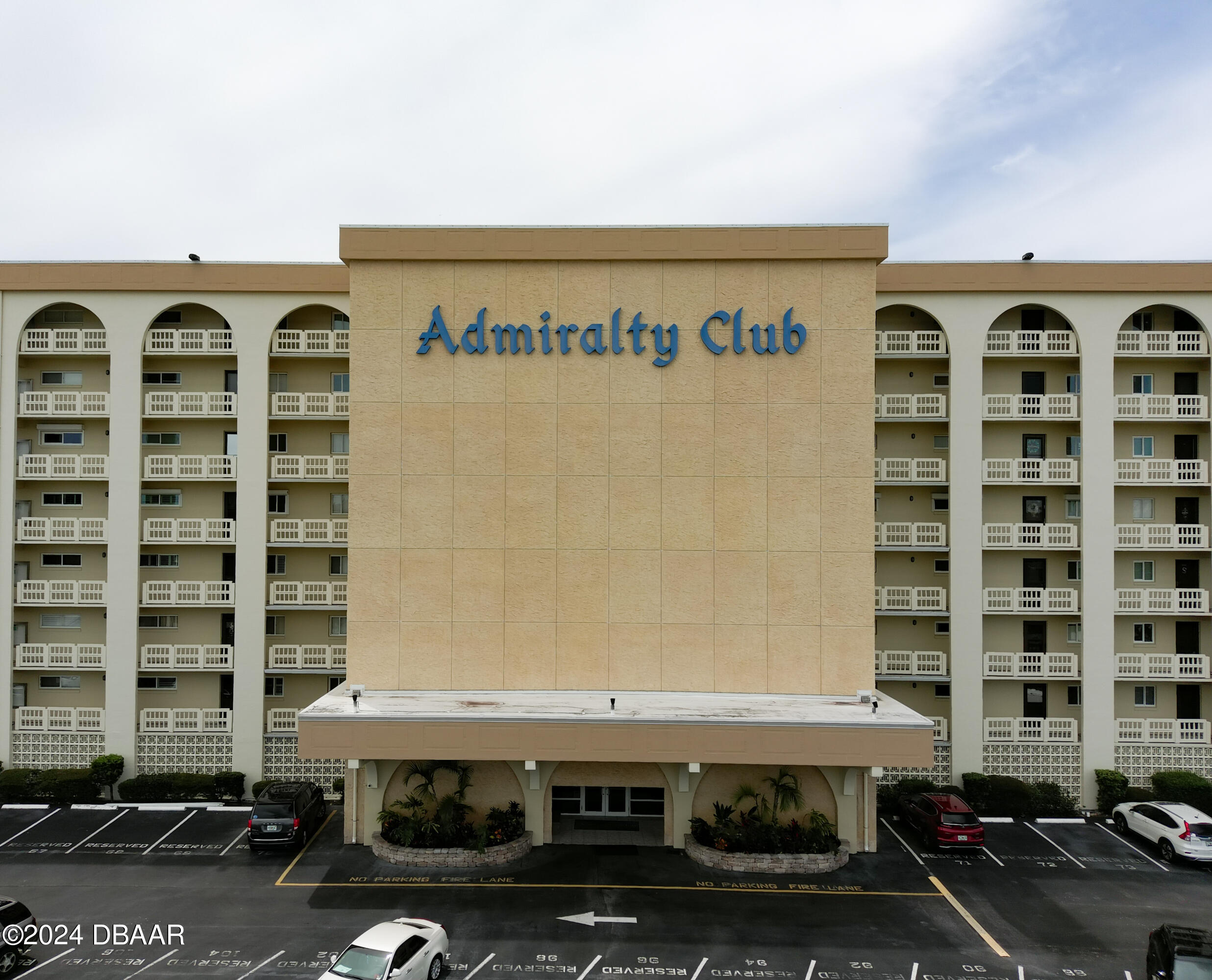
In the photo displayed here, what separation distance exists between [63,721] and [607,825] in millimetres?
21997

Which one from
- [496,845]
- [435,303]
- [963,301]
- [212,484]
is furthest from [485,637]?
[963,301]

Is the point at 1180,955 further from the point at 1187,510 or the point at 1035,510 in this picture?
the point at 1187,510

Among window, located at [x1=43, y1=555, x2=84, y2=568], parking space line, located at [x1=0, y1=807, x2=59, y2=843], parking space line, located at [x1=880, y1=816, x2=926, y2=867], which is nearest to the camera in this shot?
parking space line, located at [x1=880, y1=816, x2=926, y2=867]

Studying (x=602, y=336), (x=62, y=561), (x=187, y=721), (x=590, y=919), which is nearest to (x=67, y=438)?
(x=62, y=561)

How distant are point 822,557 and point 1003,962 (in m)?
11.2

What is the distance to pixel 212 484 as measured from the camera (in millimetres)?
29094

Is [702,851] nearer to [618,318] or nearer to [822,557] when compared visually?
[822,557]

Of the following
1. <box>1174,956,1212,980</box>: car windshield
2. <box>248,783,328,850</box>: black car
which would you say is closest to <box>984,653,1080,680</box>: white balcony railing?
<box>1174,956,1212,980</box>: car windshield

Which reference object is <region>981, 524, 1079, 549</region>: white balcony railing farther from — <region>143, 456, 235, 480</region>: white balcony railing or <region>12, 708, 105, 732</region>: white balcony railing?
<region>12, 708, 105, 732</region>: white balcony railing

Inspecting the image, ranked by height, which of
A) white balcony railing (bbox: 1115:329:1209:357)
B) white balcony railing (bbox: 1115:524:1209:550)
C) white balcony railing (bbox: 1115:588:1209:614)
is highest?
white balcony railing (bbox: 1115:329:1209:357)

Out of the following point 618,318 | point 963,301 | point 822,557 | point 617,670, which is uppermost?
point 963,301

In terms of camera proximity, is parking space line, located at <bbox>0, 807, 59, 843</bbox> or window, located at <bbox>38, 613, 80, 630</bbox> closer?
parking space line, located at <bbox>0, 807, 59, 843</bbox>

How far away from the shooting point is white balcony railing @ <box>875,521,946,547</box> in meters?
27.8

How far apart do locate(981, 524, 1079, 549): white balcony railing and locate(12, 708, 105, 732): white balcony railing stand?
35.8m
